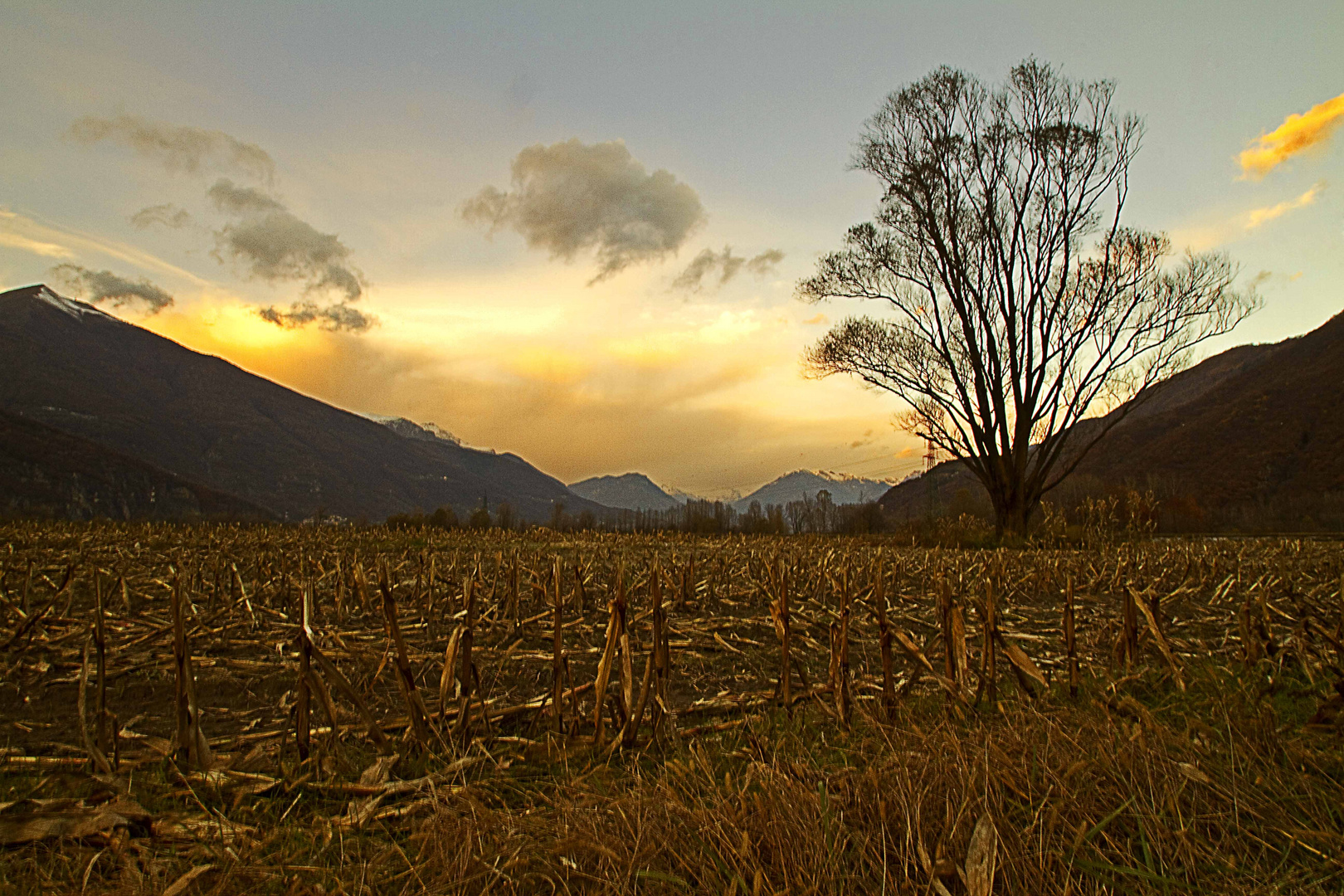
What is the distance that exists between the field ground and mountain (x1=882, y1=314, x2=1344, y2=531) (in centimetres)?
3485

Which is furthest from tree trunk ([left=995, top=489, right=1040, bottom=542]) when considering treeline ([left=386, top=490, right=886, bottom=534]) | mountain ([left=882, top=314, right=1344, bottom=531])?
mountain ([left=882, top=314, right=1344, bottom=531])

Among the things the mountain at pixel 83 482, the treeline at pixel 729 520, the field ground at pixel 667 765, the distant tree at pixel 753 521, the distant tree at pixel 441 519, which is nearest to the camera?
the field ground at pixel 667 765

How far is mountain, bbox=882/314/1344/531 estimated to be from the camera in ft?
124

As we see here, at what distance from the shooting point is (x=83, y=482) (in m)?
91.9

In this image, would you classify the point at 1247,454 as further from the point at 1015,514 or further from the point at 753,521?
the point at 1015,514

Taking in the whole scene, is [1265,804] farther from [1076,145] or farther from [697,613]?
[1076,145]

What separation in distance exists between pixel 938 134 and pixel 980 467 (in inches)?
388

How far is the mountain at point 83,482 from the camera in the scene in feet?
273

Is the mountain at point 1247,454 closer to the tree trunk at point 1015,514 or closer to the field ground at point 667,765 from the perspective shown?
the tree trunk at point 1015,514

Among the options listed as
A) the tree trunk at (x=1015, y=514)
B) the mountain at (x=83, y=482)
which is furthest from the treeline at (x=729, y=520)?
the mountain at (x=83, y=482)

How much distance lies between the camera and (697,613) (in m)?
6.24

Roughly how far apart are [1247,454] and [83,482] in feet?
463

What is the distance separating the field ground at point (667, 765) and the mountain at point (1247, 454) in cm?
3485

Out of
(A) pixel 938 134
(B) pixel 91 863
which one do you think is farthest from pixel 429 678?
(A) pixel 938 134
